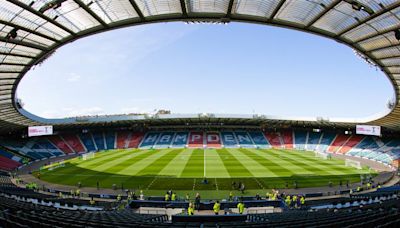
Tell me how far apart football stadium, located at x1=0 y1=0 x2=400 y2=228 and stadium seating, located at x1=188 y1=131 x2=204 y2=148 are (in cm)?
92

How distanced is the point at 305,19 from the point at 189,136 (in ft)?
211

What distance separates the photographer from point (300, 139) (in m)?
80.0

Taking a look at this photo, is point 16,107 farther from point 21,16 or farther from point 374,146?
point 374,146

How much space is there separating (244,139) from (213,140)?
27.8 feet

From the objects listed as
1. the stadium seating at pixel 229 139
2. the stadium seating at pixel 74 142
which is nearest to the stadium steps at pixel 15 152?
the stadium seating at pixel 74 142

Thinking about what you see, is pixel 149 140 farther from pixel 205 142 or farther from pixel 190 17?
pixel 190 17

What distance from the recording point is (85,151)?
73.7 metres

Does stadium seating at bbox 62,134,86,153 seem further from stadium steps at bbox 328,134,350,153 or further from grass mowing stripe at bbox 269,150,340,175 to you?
stadium steps at bbox 328,134,350,153

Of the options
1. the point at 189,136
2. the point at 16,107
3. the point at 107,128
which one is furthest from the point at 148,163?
the point at 107,128

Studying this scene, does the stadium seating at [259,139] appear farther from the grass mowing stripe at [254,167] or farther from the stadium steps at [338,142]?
the grass mowing stripe at [254,167]

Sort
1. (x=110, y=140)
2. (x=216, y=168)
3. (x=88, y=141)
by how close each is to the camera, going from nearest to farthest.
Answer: (x=216, y=168) < (x=88, y=141) < (x=110, y=140)

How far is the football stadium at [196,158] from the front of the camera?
17000 mm

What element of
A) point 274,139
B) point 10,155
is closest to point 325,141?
point 274,139

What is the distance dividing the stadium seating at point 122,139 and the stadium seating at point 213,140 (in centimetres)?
2198
